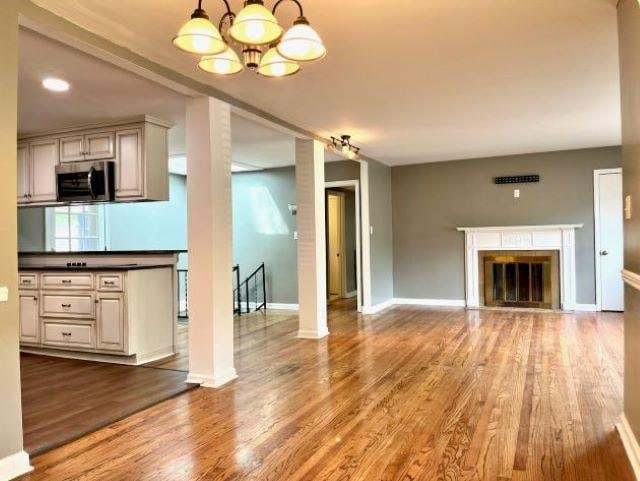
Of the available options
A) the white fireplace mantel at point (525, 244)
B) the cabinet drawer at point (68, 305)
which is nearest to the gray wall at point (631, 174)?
the cabinet drawer at point (68, 305)

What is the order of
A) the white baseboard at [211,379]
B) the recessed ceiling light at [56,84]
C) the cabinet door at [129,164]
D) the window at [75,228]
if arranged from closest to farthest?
the recessed ceiling light at [56,84], the white baseboard at [211,379], the cabinet door at [129,164], the window at [75,228]

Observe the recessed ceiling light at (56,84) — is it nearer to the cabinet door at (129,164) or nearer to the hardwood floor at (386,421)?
the cabinet door at (129,164)

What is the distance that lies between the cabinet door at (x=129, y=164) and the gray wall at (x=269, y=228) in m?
3.23

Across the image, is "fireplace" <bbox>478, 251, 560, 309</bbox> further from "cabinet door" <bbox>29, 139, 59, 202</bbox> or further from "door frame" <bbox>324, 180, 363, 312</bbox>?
"cabinet door" <bbox>29, 139, 59, 202</bbox>

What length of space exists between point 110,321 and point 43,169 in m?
2.03

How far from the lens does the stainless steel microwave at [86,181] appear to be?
4.78m

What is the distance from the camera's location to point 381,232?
7516mm

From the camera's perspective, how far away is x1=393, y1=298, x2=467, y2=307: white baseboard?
7484 mm

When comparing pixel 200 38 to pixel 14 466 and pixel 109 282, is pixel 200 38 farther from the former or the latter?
pixel 109 282

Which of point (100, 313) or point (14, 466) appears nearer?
point (14, 466)

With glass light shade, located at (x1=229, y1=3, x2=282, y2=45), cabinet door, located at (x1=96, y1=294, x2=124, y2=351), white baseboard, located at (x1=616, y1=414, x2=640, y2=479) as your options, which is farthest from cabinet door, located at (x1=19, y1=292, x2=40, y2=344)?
white baseboard, located at (x1=616, y1=414, x2=640, y2=479)

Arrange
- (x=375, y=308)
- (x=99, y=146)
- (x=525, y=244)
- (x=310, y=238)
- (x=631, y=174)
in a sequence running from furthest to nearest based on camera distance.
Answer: (x=375, y=308), (x=525, y=244), (x=310, y=238), (x=99, y=146), (x=631, y=174)

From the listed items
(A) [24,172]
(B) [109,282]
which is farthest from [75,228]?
(B) [109,282]

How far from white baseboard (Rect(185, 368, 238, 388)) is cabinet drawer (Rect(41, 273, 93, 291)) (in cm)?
150
